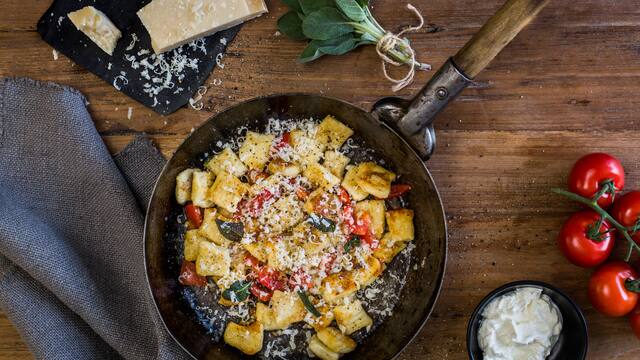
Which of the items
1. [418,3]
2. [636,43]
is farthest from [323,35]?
[636,43]

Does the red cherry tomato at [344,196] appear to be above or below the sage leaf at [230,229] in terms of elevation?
above

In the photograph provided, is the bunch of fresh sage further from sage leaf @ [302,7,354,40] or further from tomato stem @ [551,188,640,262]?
tomato stem @ [551,188,640,262]

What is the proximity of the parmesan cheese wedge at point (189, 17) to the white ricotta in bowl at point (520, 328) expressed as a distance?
162cm

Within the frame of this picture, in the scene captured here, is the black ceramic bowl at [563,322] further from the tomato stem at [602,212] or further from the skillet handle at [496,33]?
the skillet handle at [496,33]

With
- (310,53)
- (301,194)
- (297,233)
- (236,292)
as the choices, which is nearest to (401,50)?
(310,53)

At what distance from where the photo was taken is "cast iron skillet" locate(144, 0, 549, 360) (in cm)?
268

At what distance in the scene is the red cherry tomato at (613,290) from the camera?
8.71 feet

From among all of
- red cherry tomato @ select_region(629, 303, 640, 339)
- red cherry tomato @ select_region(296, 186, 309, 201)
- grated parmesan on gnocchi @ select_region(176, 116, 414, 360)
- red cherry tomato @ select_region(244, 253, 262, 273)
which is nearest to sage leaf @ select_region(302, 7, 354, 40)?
grated parmesan on gnocchi @ select_region(176, 116, 414, 360)

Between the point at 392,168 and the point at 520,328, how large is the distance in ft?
2.78

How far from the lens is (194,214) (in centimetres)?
294

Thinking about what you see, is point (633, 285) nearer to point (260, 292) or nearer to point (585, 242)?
point (585, 242)

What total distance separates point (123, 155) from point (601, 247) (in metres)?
2.09

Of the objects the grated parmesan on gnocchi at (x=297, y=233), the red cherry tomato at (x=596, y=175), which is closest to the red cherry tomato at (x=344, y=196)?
the grated parmesan on gnocchi at (x=297, y=233)

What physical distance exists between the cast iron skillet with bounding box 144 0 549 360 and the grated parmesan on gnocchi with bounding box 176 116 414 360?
7 centimetres
